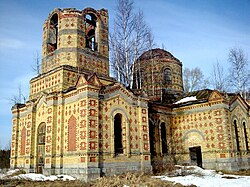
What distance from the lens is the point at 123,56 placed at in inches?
953

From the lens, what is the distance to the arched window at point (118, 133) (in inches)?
713

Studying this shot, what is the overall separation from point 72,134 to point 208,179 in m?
9.21

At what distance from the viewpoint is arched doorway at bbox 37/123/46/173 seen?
65.2ft

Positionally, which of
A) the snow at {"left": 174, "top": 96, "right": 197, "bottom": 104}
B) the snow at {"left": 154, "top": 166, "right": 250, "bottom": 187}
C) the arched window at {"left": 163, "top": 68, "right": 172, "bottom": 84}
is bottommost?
the snow at {"left": 154, "top": 166, "right": 250, "bottom": 187}

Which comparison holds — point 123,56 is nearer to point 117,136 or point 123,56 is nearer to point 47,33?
point 47,33

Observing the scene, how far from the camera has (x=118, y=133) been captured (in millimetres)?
18609

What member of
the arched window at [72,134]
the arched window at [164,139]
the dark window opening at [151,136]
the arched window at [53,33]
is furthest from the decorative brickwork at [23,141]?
the arched window at [164,139]

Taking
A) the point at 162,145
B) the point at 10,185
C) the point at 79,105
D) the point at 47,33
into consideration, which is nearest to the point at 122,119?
the point at 79,105

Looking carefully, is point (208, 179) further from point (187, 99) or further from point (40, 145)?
point (40, 145)

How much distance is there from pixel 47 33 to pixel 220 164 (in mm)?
18276

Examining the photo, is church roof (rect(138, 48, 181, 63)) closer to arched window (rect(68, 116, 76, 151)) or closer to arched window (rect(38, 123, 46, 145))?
arched window (rect(38, 123, 46, 145))

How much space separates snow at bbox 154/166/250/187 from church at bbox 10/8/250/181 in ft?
8.16

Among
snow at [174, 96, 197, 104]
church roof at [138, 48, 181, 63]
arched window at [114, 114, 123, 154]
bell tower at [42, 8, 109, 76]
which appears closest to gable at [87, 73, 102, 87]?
arched window at [114, 114, 123, 154]

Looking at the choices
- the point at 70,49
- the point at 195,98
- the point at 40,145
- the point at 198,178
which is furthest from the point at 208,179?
the point at 70,49
